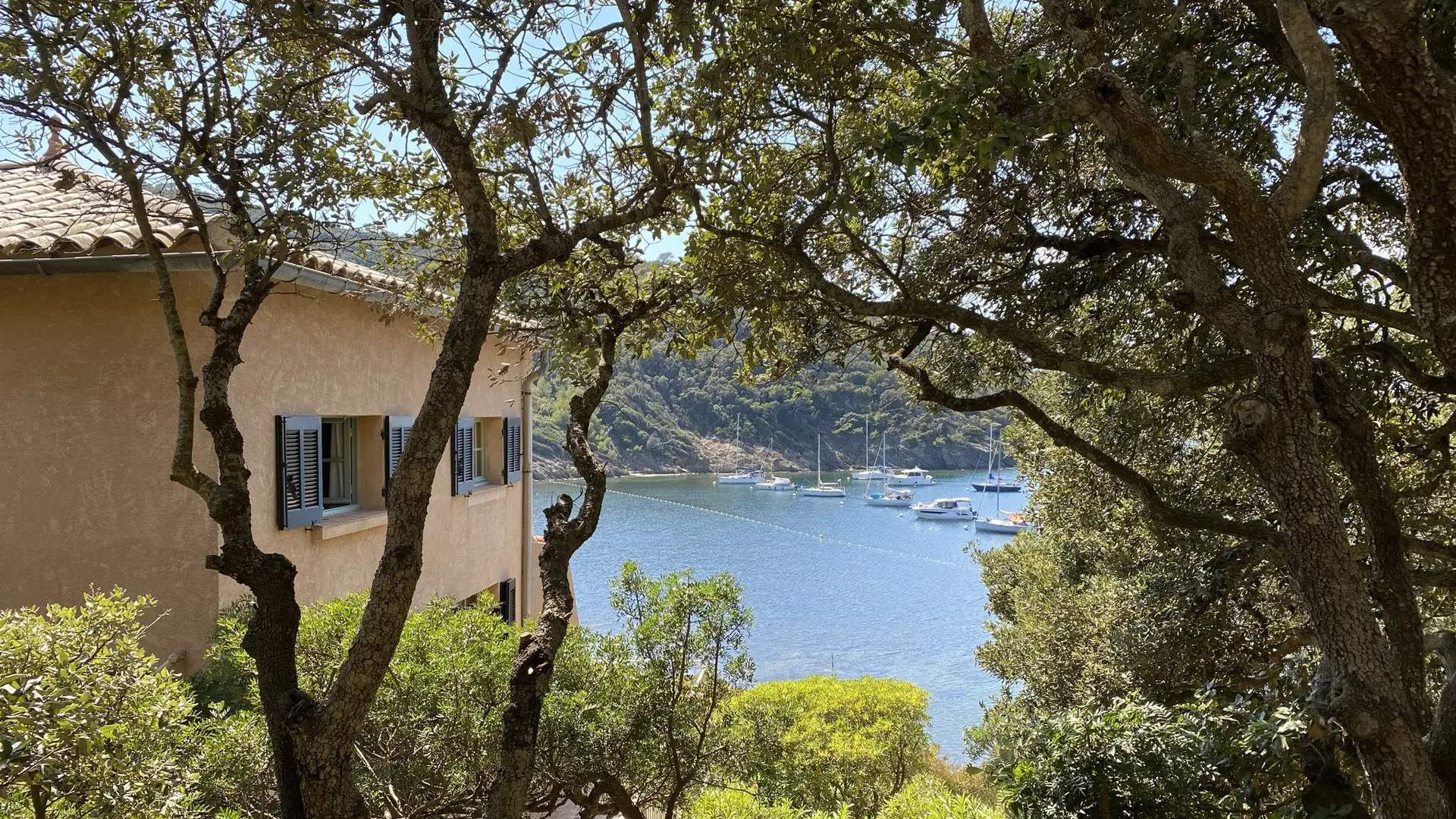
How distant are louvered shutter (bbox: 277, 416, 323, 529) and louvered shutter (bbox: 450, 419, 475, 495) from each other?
7.65 feet

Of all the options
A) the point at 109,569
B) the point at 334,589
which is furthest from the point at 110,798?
the point at 334,589

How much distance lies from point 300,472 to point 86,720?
451cm

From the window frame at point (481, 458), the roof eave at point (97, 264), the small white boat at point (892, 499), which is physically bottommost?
the small white boat at point (892, 499)

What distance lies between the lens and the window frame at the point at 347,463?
9.01m

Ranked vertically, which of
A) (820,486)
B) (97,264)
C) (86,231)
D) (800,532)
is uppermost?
(86,231)

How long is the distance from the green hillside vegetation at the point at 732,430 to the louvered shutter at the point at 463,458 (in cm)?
A: 3413

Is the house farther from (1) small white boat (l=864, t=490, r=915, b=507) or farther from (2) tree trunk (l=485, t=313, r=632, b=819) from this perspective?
(1) small white boat (l=864, t=490, r=915, b=507)

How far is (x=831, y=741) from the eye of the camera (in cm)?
1288

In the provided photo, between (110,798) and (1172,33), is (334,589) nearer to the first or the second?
(110,798)

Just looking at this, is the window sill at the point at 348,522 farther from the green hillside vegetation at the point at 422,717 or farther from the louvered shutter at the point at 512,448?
the louvered shutter at the point at 512,448

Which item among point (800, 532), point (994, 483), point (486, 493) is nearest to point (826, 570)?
point (800, 532)

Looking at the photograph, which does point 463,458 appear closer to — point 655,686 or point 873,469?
point 655,686

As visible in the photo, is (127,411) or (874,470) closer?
(127,411)

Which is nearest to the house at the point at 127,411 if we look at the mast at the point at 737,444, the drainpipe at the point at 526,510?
the drainpipe at the point at 526,510
